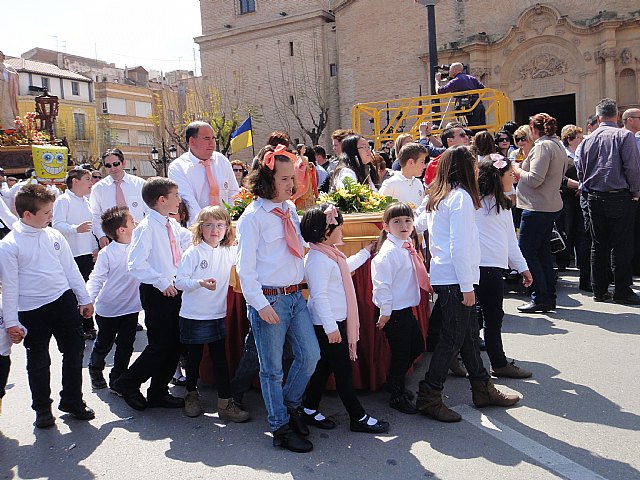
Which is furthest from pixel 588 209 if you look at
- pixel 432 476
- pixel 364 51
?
pixel 364 51

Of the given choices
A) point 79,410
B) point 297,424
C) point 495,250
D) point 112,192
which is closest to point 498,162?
point 495,250

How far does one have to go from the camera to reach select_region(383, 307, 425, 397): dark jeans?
4.58 m

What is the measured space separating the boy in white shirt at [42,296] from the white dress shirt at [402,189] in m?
3.12

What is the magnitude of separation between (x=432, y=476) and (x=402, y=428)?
718 mm

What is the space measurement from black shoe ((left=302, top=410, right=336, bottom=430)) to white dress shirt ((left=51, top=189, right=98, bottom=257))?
4.16m

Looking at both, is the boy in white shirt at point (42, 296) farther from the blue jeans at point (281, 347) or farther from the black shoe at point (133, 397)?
the blue jeans at point (281, 347)

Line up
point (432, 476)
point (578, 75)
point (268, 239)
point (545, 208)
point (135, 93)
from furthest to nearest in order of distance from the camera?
point (135, 93), point (578, 75), point (545, 208), point (268, 239), point (432, 476)

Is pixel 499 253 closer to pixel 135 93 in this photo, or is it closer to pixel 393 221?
pixel 393 221

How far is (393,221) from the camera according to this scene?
455 centimetres

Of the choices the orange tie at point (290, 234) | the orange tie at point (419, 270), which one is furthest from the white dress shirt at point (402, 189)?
the orange tie at point (290, 234)

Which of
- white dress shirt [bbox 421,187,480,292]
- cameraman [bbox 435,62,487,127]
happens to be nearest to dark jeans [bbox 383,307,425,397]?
white dress shirt [bbox 421,187,480,292]

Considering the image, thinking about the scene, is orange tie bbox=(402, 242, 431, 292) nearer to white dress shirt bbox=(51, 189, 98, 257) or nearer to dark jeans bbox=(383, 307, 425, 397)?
dark jeans bbox=(383, 307, 425, 397)

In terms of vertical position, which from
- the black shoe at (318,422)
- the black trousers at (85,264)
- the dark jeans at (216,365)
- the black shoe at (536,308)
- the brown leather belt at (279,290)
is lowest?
the black shoe at (318,422)

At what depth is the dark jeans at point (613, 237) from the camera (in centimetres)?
726
